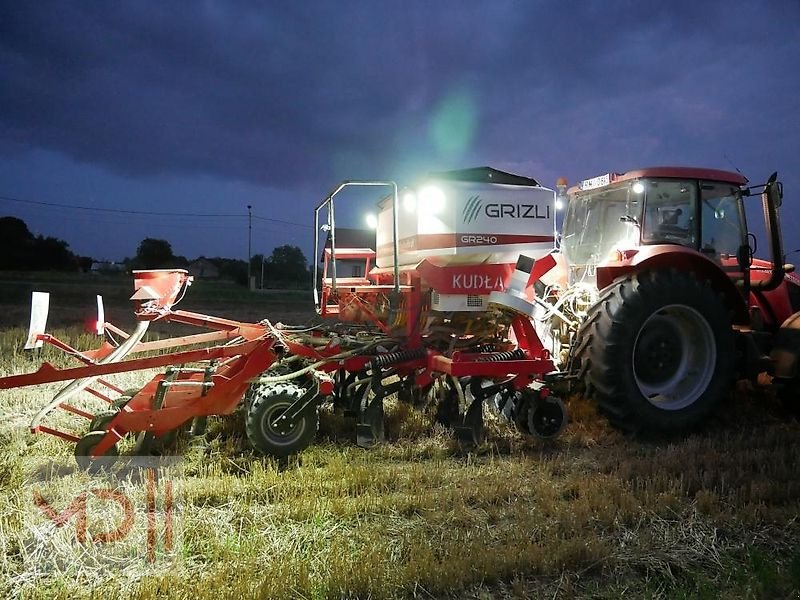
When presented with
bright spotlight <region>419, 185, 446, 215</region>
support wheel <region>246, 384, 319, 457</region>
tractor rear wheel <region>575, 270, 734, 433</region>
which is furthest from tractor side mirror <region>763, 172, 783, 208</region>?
support wheel <region>246, 384, 319, 457</region>

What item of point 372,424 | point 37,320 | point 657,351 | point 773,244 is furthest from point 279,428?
point 773,244

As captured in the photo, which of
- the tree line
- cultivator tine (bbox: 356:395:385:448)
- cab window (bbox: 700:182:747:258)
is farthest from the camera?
the tree line

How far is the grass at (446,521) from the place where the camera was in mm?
2535

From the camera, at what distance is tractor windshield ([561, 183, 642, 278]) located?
5324 millimetres

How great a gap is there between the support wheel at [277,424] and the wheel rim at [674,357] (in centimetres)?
247

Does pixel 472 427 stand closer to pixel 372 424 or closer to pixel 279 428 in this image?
pixel 372 424

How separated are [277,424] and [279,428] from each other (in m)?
0.04

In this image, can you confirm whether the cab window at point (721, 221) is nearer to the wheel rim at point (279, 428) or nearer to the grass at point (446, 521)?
the grass at point (446, 521)

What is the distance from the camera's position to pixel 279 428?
13.5ft

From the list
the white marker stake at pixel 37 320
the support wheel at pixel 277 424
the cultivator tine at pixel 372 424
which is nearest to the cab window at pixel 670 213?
the cultivator tine at pixel 372 424

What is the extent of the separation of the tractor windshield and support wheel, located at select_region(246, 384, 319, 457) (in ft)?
9.70

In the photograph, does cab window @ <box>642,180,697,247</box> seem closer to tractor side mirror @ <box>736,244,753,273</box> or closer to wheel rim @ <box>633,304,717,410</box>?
tractor side mirror @ <box>736,244,753,273</box>

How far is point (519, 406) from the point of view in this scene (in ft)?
15.8

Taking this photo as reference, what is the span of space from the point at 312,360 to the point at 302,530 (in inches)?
73.6
